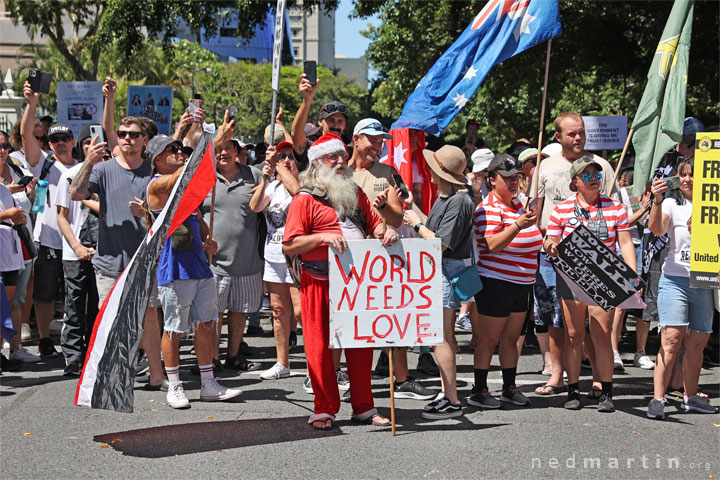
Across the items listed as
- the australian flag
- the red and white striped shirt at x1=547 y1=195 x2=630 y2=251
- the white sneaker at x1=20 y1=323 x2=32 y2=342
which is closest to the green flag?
the red and white striped shirt at x1=547 y1=195 x2=630 y2=251

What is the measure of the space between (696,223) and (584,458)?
79.9 inches

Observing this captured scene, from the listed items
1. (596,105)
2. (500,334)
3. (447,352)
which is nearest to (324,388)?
(447,352)

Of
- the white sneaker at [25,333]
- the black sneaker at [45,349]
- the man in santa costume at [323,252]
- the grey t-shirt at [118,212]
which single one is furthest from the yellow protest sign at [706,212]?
the white sneaker at [25,333]

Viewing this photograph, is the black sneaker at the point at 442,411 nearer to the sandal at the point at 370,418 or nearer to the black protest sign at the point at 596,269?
the sandal at the point at 370,418

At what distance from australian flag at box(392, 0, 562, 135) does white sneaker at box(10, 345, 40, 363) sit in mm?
4062

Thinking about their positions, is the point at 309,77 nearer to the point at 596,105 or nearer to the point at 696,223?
the point at 696,223

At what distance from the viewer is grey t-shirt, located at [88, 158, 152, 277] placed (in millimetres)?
7766

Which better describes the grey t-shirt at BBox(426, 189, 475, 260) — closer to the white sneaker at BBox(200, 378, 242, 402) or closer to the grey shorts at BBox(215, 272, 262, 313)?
the white sneaker at BBox(200, 378, 242, 402)

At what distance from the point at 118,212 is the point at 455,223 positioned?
2.78 m

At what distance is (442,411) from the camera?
273 inches

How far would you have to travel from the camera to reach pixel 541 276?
8.48 m

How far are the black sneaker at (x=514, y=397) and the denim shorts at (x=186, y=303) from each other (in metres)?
2.37

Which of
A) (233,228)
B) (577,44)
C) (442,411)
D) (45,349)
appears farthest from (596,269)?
(577,44)

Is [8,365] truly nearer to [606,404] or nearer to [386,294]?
[386,294]
